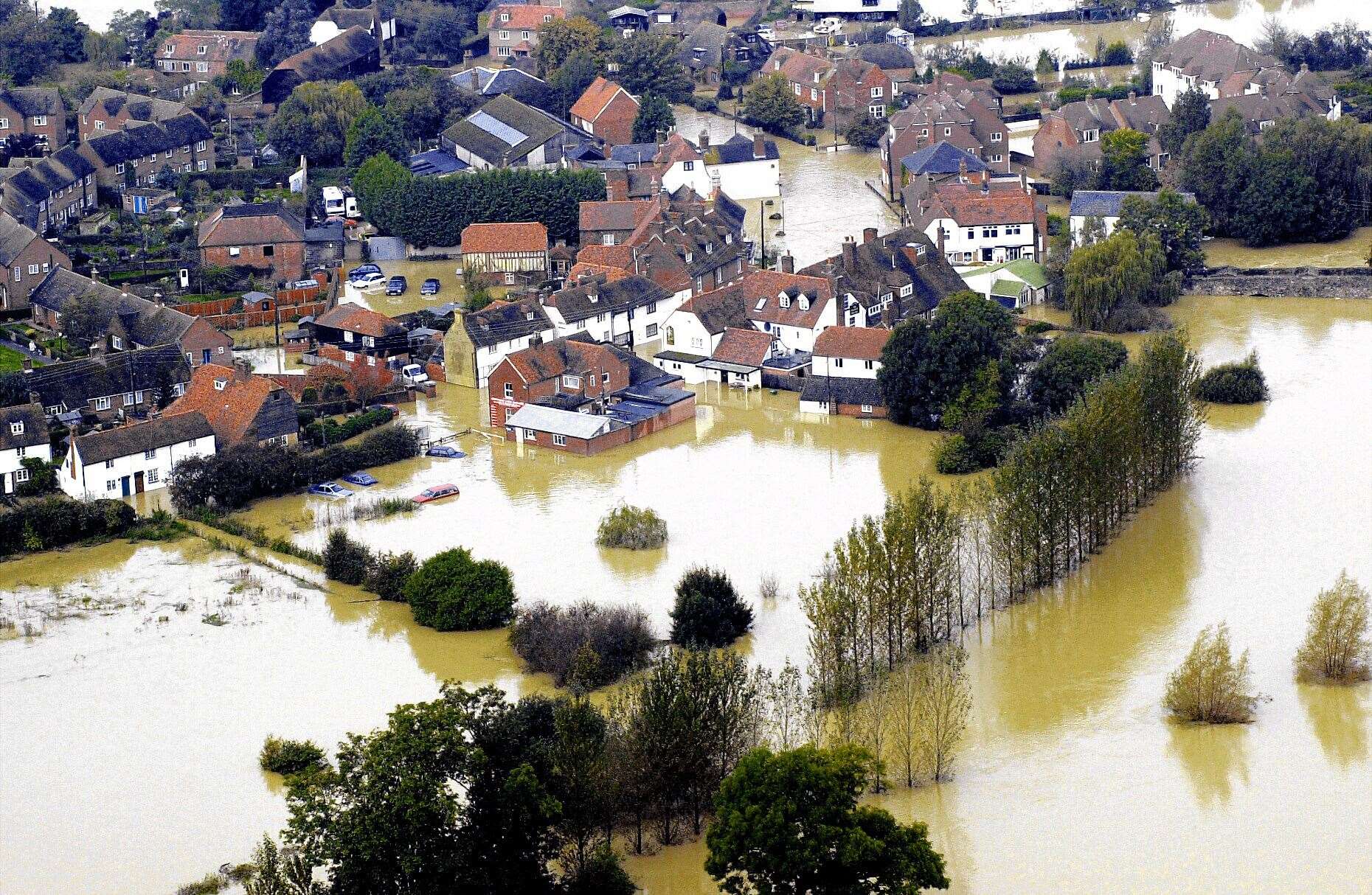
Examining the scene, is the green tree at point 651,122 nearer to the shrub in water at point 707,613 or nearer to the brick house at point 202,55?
the brick house at point 202,55

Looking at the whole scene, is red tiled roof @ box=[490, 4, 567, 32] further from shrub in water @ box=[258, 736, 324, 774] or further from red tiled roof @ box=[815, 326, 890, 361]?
shrub in water @ box=[258, 736, 324, 774]

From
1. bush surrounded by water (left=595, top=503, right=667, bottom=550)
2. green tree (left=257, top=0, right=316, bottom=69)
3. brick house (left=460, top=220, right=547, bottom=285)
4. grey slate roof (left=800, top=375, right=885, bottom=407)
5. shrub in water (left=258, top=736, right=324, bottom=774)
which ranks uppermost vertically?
green tree (left=257, top=0, right=316, bottom=69)

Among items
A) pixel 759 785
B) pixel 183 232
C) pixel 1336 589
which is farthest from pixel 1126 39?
pixel 759 785

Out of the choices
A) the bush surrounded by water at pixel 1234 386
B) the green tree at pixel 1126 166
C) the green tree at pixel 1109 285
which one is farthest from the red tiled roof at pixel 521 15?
the bush surrounded by water at pixel 1234 386

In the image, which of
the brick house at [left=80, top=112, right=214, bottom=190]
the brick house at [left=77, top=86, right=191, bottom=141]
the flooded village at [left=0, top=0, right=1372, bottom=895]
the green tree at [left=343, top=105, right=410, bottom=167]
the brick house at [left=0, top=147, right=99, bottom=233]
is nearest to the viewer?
the flooded village at [left=0, top=0, right=1372, bottom=895]

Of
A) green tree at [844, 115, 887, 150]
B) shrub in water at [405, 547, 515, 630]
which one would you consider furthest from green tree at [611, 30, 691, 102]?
shrub in water at [405, 547, 515, 630]

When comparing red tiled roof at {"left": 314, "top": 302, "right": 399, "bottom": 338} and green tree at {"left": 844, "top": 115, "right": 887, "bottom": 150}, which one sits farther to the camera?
green tree at {"left": 844, "top": 115, "right": 887, "bottom": 150}
